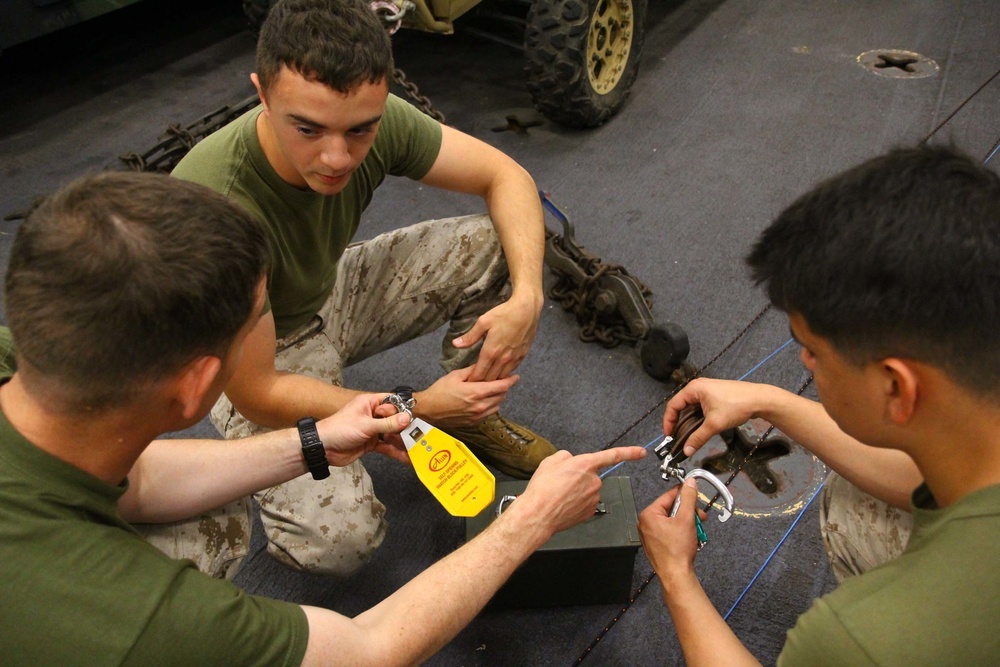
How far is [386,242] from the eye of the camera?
6.61 ft

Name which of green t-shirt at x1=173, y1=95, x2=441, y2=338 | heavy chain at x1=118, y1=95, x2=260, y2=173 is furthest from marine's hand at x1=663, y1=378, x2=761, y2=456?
heavy chain at x1=118, y1=95, x2=260, y2=173

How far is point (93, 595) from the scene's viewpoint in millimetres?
889

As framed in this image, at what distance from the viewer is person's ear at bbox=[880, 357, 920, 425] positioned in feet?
3.08

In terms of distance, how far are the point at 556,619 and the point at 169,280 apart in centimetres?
118

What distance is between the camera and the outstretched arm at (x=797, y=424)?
139 cm

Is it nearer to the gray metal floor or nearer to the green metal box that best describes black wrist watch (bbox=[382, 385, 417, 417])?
the green metal box

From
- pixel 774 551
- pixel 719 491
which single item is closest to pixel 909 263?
pixel 719 491

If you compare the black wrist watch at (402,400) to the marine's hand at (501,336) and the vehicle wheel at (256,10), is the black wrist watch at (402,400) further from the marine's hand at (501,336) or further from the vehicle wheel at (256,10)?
the vehicle wheel at (256,10)

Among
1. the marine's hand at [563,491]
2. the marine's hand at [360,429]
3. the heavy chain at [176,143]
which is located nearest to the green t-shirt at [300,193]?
the marine's hand at [360,429]

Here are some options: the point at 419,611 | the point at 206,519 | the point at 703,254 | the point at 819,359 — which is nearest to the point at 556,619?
the point at 419,611

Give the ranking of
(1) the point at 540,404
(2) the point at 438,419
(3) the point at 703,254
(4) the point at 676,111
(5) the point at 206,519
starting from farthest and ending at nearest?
(4) the point at 676,111
(3) the point at 703,254
(1) the point at 540,404
(2) the point at 438,419
(5) the point at 206,519

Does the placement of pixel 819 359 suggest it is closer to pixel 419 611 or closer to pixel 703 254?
pixel 419 611

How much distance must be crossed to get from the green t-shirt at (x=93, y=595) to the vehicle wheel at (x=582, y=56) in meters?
Answer: 2.75

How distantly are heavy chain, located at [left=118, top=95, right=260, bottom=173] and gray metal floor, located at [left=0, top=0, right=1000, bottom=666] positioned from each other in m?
0.45
